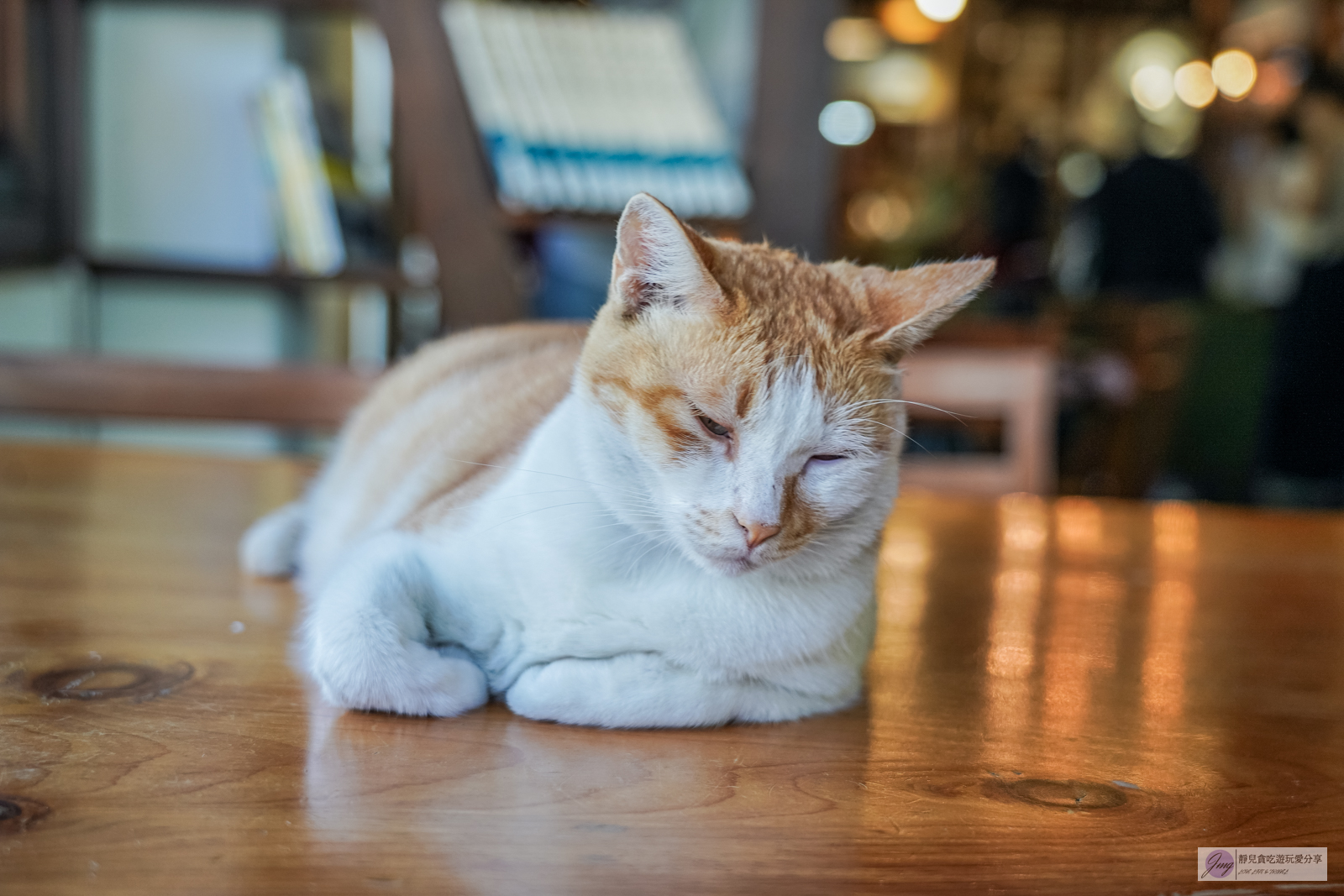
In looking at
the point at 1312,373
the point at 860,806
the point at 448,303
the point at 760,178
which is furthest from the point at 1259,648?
the point at 1312,373

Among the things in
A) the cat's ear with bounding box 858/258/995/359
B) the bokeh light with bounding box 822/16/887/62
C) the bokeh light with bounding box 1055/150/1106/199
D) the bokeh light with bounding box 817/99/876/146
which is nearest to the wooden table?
the cat's ear with bounding box 858/258/995/359

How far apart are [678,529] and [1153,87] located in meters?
9.36

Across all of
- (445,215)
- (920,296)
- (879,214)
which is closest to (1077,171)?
(879,214)

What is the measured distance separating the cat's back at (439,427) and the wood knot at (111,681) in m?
0.28

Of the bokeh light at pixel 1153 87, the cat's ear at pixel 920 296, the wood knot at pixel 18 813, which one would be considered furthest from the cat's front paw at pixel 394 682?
the bokeh light at pixel 1153 87

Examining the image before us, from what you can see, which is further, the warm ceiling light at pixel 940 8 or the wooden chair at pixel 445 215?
the warm ceiling light at pixel 940 8

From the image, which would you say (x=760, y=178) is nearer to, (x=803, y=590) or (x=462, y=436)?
(x=462, y=436)

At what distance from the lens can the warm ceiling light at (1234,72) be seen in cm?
755

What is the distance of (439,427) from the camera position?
1360 mm

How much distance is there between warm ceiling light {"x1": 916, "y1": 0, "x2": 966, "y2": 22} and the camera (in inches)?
269

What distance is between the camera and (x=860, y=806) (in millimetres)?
682

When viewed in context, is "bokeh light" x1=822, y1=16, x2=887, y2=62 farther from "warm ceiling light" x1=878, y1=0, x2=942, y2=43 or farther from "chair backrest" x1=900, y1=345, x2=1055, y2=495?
"chair backrest" x1=900, y1=345, x2=1055, y2=495

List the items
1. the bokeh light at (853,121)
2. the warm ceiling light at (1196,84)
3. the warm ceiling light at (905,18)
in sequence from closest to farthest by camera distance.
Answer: the warm ceiling light at (905,18), the warm ceiling light at (1196,84), the bokeh light at (853,121)

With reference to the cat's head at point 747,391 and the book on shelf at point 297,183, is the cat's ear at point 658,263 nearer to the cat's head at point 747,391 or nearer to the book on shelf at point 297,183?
the cat's head at point 747,391
